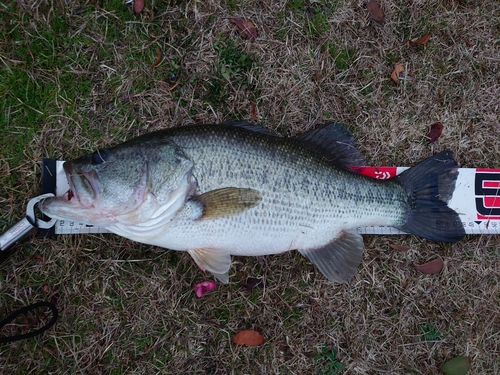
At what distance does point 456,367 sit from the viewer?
3156 mm

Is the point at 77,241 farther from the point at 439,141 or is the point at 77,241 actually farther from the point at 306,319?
the point at 439,141

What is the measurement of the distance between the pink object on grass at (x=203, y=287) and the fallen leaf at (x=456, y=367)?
6.70 ft

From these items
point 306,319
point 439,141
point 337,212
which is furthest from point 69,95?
point 439,141

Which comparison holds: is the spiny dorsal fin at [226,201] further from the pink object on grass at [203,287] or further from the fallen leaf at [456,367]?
the fallen leaf at [456,367]

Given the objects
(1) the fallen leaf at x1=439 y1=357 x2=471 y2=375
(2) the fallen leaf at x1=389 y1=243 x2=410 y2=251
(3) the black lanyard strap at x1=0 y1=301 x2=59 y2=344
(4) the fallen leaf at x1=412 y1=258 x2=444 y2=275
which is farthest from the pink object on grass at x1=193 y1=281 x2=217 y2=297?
(1) the fallen leaf at x1=439 y1=357 x2=471 y2=375

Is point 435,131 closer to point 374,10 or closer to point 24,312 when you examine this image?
point 374,10

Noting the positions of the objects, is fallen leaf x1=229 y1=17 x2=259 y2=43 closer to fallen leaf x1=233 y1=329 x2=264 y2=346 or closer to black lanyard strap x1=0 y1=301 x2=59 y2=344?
fallen leaf x1=233 y1=329 x2=264 y2=346

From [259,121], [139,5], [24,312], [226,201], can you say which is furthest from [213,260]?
[139,5]

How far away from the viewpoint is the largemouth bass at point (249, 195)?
7.77ft

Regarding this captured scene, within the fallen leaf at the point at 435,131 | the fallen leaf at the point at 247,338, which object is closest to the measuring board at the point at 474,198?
the fallen leaf at the point at 435,131

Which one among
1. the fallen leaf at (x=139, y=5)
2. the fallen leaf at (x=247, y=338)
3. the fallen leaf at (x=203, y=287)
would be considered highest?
the fallen leaf at (x=139, y=5)

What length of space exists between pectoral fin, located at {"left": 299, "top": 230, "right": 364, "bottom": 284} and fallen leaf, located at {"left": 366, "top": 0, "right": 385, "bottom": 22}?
6.25 ft

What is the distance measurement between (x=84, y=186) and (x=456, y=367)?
3242 millimetres

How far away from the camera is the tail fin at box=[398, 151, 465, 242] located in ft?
9.74
